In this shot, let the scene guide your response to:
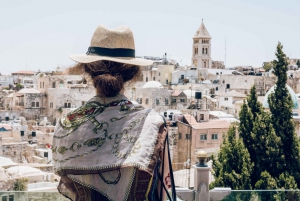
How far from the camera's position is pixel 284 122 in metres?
11.2

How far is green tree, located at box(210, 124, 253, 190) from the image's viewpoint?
10.4 m

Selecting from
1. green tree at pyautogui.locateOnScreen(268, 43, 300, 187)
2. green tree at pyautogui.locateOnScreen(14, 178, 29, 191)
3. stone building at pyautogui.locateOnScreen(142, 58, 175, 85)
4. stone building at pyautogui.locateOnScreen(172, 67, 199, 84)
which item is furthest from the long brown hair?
stone building at pyautogui.locateOnScreen(142, 58, 175, 85)

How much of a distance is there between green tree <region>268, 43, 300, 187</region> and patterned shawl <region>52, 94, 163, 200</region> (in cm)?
942

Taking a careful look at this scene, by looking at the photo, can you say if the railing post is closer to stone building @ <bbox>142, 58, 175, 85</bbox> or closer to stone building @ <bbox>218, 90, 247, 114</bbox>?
stone building @ <bbox>218, 90, 247, 114</bbox>

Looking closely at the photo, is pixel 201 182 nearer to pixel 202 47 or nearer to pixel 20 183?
pixel 20 183

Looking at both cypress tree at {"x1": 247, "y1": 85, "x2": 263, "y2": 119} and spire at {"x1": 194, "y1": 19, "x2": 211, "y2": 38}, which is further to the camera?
spire at {"x1": 194, "y1": 19, "x2": 211, "y2": 38}

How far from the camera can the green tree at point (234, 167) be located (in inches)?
408

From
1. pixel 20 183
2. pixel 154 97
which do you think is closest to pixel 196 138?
pixel 154 97

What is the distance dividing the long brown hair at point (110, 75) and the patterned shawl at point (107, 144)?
38 mm

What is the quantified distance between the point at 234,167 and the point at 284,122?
1.61 meters

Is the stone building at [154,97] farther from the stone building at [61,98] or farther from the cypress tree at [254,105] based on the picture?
the cypress tree at [254,105]

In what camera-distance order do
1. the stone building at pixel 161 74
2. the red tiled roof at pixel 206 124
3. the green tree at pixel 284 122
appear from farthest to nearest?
the stone building at pixel 161 74 → the red tiled roof at pixel 206 124 → the green tree at pixel 284 122

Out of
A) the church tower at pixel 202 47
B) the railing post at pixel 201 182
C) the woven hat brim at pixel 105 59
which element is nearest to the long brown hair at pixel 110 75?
the woven hat brim at pixel 105 59

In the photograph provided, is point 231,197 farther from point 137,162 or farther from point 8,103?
point 8,103
